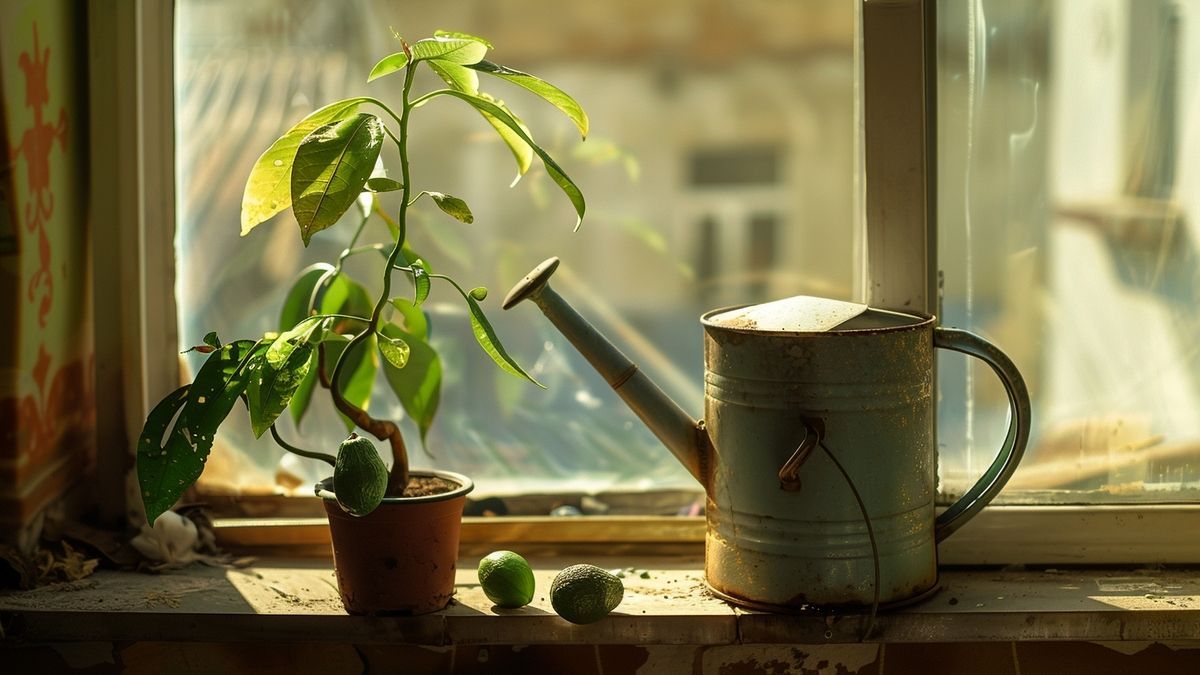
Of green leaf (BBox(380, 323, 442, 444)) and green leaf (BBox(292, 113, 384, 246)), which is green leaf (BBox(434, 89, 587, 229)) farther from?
green leaf (BBox(380, 323, 442, 444))

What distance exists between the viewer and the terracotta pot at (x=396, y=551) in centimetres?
124

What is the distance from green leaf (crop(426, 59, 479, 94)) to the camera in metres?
1.18

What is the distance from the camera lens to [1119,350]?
1.38 metres

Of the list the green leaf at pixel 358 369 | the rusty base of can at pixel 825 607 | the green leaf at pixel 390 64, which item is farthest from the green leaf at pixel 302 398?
the rusty base of can at pixel 825 607

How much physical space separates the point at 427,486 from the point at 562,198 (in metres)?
0.38

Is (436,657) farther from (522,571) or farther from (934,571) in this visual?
(934,571)

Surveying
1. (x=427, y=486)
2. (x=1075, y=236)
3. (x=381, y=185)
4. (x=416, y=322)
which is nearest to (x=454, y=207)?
(x=381, y=185)

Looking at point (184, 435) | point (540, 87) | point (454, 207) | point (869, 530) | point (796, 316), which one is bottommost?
point (869, 530)

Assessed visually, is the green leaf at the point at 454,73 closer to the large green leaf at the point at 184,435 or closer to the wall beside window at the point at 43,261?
the large green leaf at the point at 184,435

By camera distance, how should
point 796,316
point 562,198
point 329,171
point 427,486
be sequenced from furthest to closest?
point 562,198 < point 427,486 < point 796,316 < point 329,171

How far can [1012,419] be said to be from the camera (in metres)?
1.25

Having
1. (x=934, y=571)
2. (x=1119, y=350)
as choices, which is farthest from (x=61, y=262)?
(x=1119, y=350)

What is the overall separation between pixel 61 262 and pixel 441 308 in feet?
1.40

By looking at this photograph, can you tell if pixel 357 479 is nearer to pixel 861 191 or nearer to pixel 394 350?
pixel 394 350
